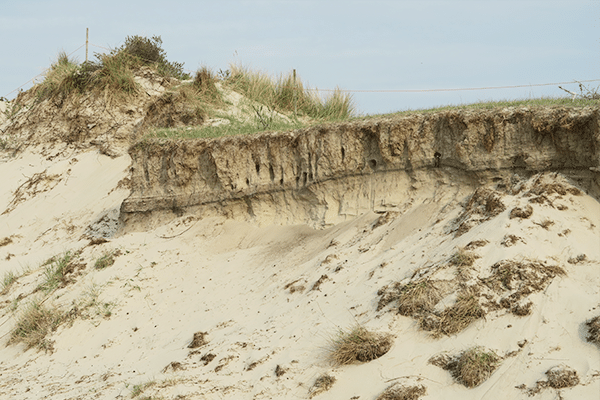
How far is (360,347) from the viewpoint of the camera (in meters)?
6.34

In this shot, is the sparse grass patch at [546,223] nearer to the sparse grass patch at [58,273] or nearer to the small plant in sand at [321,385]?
the small plant in sand at [321,385]

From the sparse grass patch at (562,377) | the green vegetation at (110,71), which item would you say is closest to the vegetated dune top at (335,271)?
the sparse grass patch at (562,377)

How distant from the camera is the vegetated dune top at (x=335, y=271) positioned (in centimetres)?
603

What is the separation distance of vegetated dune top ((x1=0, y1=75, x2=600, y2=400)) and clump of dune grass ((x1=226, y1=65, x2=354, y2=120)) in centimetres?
541

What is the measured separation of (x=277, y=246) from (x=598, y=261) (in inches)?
186

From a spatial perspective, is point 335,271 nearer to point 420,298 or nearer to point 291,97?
point 420,298

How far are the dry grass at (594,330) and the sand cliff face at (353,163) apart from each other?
2020mm

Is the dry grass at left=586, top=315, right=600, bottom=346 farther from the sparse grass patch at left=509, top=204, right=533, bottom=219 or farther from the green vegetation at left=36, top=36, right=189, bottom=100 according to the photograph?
the green vegetation at left=36, top=36, right=189, bottom=100

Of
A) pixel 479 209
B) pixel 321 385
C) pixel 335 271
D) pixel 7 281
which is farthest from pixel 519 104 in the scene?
pixel 7 281

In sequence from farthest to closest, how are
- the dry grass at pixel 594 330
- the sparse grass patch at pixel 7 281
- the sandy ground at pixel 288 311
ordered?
the sparse grass patch at pixel 7 281, the sandy ground at pixel 288 311, the dry grass at pixel 594 330

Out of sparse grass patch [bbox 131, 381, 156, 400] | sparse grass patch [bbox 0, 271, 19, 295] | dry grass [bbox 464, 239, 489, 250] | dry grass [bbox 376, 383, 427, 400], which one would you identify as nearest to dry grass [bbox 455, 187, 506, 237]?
dry grass [bbox 464, 239, 489, 250]

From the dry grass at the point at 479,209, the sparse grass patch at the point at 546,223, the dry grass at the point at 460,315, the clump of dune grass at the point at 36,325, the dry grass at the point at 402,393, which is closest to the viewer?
the dry grass at the point at 402,393

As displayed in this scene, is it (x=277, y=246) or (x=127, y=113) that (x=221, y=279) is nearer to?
(x=277, y=246)

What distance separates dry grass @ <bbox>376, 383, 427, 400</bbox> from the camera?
18.5 ft
